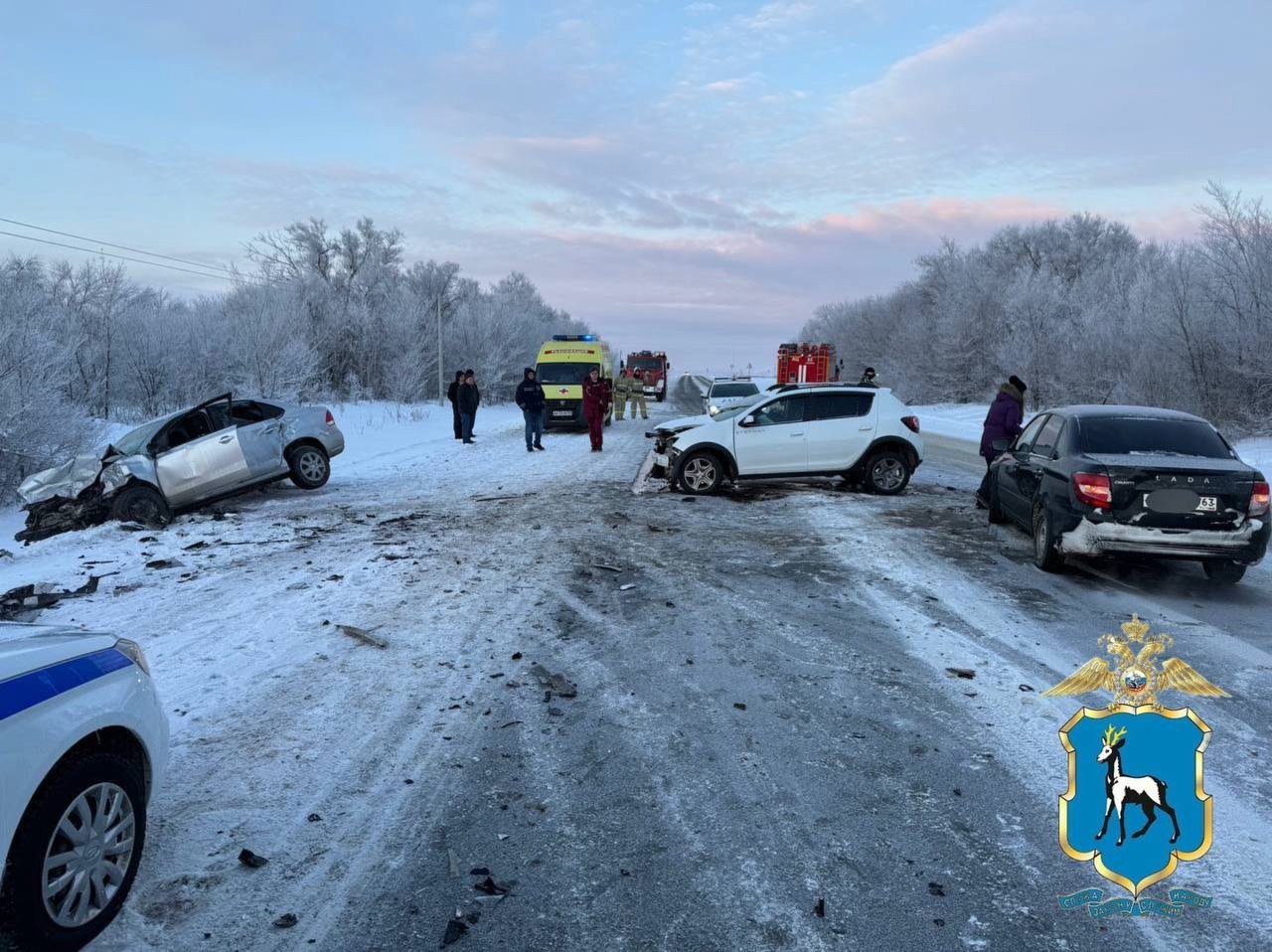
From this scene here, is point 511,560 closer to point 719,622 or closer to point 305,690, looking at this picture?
point 719,622

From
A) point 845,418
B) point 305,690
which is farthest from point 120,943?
point 845,418

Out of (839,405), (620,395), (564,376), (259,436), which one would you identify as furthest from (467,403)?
(839,405)

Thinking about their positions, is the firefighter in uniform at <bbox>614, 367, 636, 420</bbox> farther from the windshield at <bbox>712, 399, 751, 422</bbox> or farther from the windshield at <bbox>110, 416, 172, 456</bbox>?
the windshield at <bbox>110, 416, 172, 456</bbox>

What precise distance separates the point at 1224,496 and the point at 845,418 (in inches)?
244

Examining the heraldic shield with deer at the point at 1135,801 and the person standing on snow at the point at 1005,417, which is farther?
the person standing on snow at the point at 1005,417

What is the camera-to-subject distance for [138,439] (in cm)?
1065

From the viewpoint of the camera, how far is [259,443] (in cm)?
1178

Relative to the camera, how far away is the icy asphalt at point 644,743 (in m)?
2.73

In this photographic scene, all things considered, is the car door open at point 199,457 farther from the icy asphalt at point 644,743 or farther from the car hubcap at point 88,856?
the car hubcap at point 88,856

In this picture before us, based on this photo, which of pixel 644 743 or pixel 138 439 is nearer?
pixel 644 743

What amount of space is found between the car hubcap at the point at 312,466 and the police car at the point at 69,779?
33.4 ft

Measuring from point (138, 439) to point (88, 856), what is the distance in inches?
377

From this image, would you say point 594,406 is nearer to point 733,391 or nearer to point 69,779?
point 733,391

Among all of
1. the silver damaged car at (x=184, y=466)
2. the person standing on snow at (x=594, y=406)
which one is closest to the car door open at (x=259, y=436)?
the silver damaged car at (x=184, y=466)
